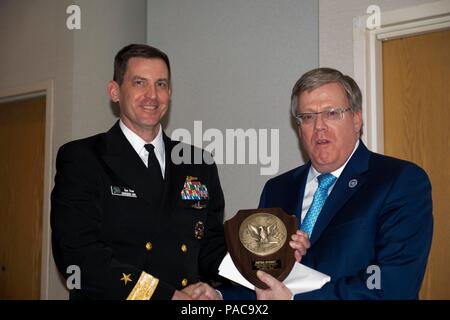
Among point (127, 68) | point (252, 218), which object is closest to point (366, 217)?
point (252, 218)

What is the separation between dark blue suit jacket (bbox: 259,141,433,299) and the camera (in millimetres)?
1759

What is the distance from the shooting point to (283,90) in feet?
10.8

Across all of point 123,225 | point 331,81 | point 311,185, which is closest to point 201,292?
point 123,225

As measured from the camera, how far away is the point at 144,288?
1.94m

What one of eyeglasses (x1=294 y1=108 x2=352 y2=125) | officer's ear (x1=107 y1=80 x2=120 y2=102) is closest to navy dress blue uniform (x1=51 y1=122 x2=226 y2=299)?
officer's ear (x1=107 y1=80 x2=120 y2=102)

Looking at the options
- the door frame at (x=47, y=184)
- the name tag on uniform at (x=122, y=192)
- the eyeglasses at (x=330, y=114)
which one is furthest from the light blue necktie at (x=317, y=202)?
the door frame at (x=47, y=184)

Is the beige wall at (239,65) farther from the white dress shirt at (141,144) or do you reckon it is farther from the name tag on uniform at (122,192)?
the name tag on uniform at (122,192)

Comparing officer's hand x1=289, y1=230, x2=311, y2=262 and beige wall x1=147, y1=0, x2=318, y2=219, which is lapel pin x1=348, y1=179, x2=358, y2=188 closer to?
officer's hand x1=289, y1=230, x2=311, y2=262

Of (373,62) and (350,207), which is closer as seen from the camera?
(350,207)

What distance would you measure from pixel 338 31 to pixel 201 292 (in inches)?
70.4

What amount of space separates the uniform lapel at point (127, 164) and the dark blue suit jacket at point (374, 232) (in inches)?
28.5

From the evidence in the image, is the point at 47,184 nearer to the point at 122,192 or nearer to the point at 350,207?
the point at 122,192

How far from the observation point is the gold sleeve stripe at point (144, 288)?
6.29 ft

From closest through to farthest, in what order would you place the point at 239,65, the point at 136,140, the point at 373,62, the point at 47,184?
the point at 136,140 < the point at 373,62 < the point at 239,65 < the point at 47,184
